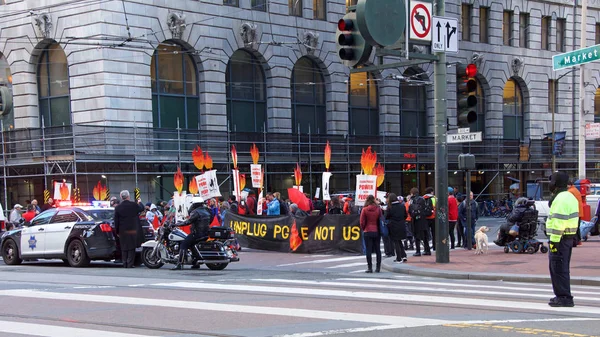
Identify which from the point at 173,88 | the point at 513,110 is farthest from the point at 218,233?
the point at 513,110

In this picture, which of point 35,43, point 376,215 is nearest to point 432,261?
point 376,215

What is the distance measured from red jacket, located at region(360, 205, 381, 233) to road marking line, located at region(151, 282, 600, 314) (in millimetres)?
3943

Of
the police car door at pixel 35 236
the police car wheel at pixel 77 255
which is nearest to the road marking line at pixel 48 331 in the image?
the police car wheel at pixel 77 255

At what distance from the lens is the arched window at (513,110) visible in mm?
48281

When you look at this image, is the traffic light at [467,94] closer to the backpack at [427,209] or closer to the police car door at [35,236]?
the backpack at [427,209]

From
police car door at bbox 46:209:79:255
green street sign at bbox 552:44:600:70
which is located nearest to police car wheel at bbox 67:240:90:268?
police car door at bbox 46:209:79:255

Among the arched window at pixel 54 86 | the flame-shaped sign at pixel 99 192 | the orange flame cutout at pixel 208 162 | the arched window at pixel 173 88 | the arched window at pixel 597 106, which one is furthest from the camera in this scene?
the arched window at pixel 597 106

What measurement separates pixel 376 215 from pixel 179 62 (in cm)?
1972

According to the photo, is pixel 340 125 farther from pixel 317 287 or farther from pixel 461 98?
pixel 317 287

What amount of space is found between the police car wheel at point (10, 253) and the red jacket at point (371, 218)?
30.5ft

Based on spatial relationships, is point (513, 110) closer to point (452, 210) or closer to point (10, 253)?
point (452, 210)

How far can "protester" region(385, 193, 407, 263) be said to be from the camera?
17.7 meters

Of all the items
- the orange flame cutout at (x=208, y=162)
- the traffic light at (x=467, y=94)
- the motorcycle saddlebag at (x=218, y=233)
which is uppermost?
the traffic light at (x=467, y=94)

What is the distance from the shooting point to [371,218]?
53.2 feet
